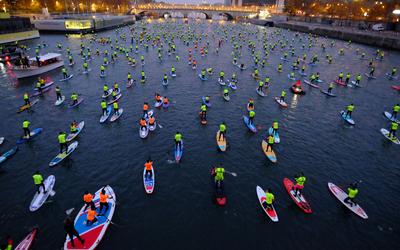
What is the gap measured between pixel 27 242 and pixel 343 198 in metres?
25.7

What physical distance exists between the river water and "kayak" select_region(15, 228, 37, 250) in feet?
1.35

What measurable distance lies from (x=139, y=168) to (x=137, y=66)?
140 feet

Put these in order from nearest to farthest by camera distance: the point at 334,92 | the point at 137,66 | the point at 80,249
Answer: the point at 80,249, the point at 334,92, the point at 137,66

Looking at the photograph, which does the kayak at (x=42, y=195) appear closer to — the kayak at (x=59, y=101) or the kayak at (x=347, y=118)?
the kayak at (x=59, y=101)

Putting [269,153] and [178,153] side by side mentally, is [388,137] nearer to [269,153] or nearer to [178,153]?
[269,153]

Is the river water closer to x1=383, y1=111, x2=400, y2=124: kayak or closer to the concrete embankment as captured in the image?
x1=383, y1=111, x2=400, y2=124: kayak

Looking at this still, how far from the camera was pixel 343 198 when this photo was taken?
19.0 m

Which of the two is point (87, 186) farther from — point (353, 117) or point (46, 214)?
point (353, 117)

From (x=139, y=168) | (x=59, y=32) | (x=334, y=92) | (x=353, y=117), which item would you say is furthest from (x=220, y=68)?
(x=59, y=32)

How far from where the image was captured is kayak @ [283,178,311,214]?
18.0 m

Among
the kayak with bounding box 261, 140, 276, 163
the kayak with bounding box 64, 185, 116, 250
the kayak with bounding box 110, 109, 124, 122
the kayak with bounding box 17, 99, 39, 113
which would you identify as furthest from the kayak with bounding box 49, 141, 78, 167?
the kayak with bounding box 261, 140, 276, 163

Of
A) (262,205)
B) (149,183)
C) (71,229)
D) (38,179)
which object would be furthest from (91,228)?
(262,205)

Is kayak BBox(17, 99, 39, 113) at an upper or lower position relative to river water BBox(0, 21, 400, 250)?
upper

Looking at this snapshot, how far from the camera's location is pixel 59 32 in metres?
104
